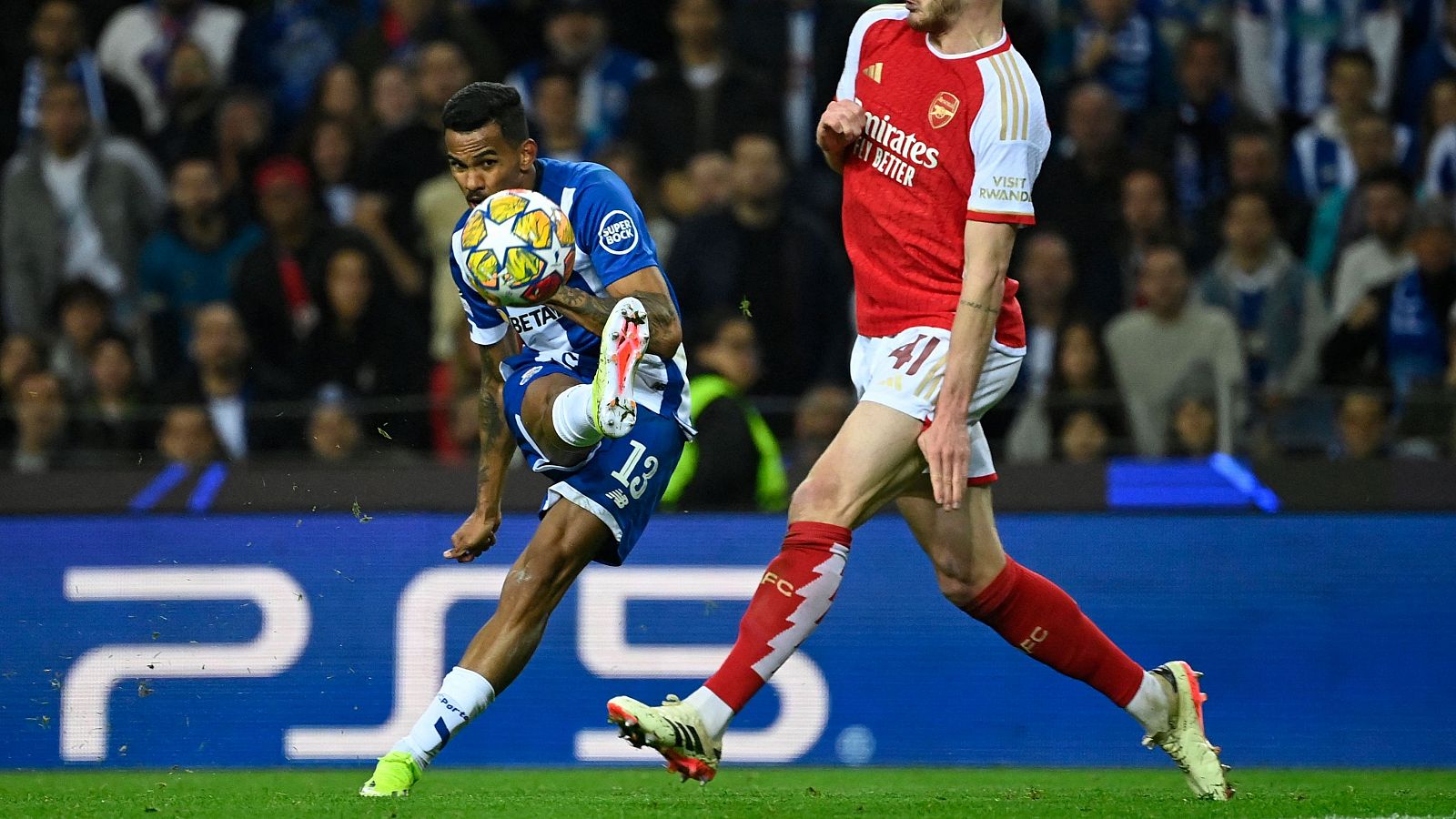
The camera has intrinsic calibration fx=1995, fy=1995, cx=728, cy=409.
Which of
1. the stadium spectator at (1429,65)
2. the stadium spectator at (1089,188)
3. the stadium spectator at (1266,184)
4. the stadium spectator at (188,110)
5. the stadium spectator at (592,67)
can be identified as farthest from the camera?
the stadium spectator at (188,110)

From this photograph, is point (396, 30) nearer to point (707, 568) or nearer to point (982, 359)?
point (707, 568)

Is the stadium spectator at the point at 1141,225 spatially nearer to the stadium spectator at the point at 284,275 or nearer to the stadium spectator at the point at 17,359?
the stadium spectator at the point at 284,275

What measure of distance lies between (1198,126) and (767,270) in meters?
3.09

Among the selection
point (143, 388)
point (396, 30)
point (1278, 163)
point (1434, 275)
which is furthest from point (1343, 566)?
point (396, 30)

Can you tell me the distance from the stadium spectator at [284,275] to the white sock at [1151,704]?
6.07 meters

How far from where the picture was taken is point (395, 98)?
481 inches

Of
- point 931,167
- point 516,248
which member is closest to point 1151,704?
point 931,167

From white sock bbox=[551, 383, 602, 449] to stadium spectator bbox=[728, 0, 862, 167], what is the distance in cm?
577

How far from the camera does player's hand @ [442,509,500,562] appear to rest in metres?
6.38

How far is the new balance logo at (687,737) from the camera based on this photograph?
532cm

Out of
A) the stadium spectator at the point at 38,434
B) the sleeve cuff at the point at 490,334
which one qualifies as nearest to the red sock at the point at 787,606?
the sleeve cuff at the point at 490,334

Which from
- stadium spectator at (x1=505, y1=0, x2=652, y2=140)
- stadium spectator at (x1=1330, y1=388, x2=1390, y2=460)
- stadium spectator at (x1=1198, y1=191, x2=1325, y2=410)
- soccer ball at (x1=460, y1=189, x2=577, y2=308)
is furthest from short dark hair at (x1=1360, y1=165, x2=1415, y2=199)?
soccer ball at (x1=460, y1=189, x2=577, y2=308)

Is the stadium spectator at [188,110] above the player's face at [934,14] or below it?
below

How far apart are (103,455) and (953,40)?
5.81 m
